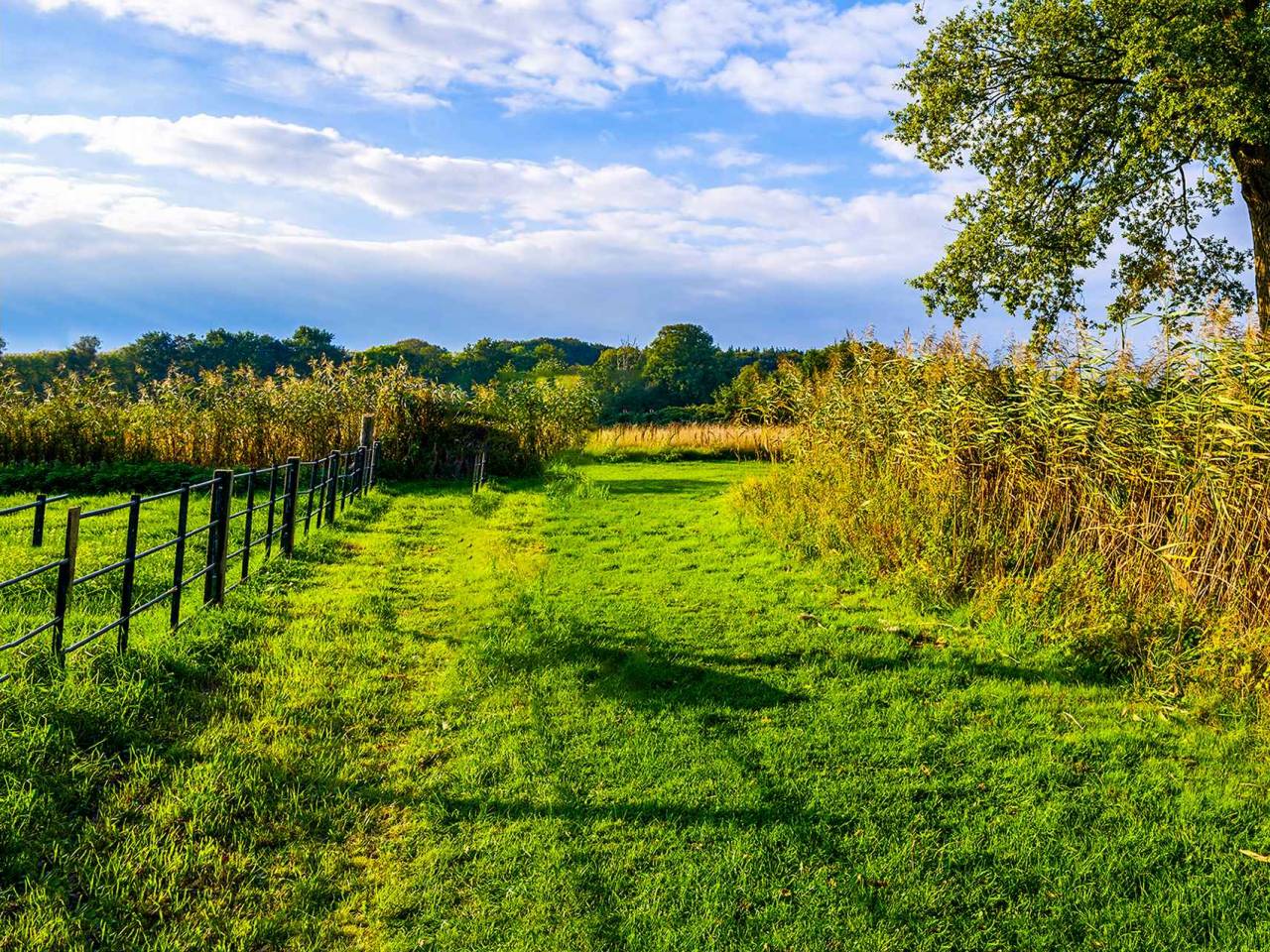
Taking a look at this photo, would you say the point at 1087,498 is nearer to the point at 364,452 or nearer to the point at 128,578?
the point at 128,578

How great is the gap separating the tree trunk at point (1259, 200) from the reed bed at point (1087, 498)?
8.73 metres

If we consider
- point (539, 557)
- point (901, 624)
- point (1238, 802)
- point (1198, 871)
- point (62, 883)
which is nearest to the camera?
point (62, 883)

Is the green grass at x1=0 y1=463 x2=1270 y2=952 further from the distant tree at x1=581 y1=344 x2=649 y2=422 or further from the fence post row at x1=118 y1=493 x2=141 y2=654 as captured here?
the distant tree at x1=581 y1=344 x2=649 y2=422

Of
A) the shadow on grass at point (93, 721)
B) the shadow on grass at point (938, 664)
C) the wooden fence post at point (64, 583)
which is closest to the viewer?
the shadow on grass at point (93, 721)

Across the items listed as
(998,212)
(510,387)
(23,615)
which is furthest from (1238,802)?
(510,387)

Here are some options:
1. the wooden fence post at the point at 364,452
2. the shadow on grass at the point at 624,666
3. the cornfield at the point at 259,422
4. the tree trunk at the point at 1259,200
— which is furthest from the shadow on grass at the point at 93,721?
the tree trunk at the point at 1259,200

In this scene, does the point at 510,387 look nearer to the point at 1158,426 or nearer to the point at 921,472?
the point at 921,472

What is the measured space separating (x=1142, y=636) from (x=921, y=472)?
2.81 meters

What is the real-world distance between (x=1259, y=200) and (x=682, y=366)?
4250 cm

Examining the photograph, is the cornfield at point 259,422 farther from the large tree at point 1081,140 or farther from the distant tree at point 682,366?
the distant tree at point 682,366

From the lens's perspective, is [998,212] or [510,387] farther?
[510,387]

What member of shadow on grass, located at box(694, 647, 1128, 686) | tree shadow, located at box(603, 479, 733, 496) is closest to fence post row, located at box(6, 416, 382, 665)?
shadow on grass, located at box(694, 647, 1128, 686)

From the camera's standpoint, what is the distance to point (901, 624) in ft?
22.0

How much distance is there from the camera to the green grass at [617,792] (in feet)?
10.4
